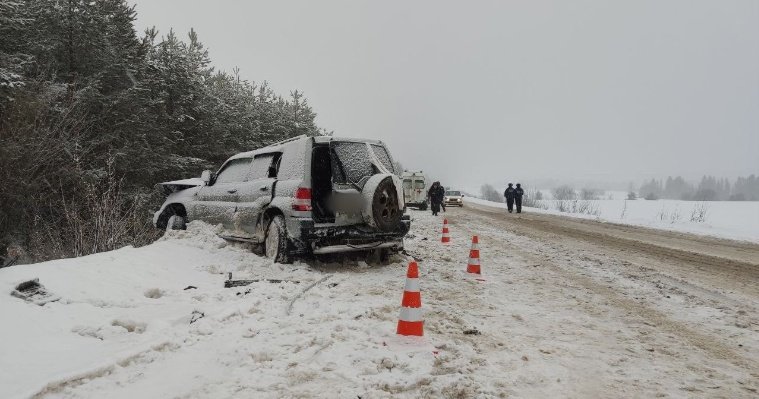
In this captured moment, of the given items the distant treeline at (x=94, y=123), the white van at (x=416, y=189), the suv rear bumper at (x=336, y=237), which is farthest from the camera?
the white van at (x=416, y=189)

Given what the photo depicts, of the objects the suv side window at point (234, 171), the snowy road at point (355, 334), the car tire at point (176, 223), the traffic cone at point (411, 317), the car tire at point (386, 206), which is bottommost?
the snowy road at point (355, 334)

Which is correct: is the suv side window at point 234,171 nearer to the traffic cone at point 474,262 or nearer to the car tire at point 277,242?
the car tire at point 277,242

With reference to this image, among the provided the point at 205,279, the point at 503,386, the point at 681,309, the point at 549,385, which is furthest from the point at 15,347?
the point at 681,309

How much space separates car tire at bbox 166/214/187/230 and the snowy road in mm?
2576

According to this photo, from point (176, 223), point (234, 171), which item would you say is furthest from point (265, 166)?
point (176, 223)

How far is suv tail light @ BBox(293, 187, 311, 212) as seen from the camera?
6.48 m

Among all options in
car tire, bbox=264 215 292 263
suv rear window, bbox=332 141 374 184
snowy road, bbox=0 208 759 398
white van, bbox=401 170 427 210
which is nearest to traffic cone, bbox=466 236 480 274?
snowy road, bbox=0 208 759 398

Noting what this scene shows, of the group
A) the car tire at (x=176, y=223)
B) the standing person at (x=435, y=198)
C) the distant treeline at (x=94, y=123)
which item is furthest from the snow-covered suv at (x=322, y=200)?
the standing person at (x=435, y=198)

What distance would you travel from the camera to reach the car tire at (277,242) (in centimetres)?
667

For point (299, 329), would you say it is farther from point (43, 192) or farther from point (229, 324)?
point (43, 192)

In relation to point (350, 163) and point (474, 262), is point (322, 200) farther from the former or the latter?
point (474, 262)

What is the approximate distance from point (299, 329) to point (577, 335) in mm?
2642

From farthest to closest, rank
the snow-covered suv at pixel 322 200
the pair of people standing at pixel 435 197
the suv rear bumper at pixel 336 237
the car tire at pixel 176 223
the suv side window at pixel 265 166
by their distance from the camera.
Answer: the pair of people standing at pixel 435 197 < the car tire at pixel 176 223 < the suv side window at pixel 265 166 < the snow-covered suv at pixel 322 200 < the suv rear bumper at pixel 336 237

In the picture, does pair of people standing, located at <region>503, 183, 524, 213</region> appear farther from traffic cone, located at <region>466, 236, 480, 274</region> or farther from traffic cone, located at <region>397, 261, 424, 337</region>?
traffic cone, located at <region>397, 261, 424, 337</region>
